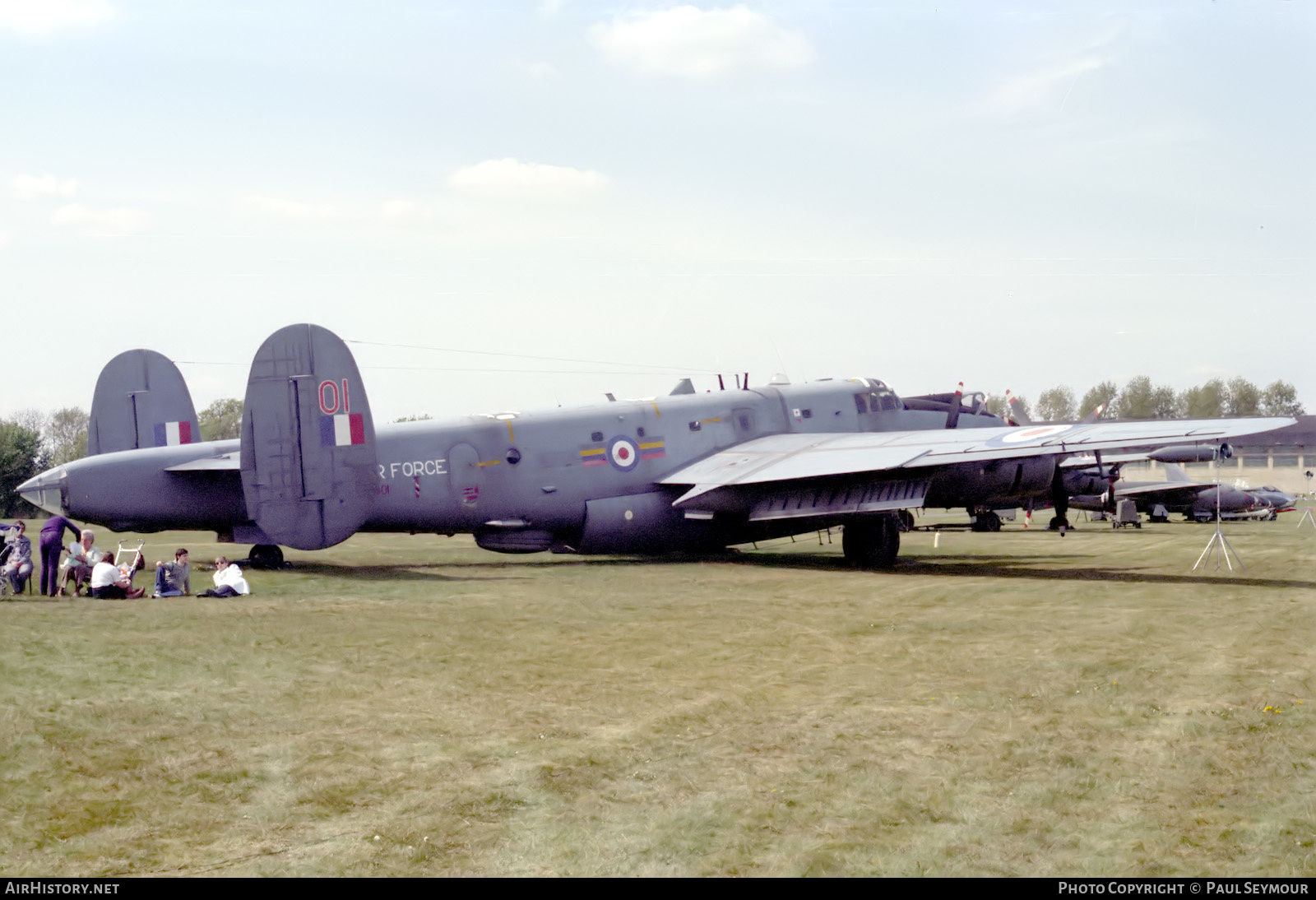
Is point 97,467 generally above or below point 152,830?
above

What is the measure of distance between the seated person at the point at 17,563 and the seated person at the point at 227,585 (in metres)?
3.15

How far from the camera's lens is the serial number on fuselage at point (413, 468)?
77.3 ft

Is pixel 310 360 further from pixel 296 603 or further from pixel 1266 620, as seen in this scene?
pixel 1266 620

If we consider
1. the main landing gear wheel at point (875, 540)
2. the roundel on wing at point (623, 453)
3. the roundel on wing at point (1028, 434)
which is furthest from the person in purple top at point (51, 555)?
the roundel on wing at point (1028, 434)

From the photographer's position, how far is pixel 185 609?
16.7 meters

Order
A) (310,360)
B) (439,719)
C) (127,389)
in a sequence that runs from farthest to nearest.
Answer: (127,389), (310,360), (439,719)

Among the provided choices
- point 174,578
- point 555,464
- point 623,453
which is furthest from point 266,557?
point 623,453

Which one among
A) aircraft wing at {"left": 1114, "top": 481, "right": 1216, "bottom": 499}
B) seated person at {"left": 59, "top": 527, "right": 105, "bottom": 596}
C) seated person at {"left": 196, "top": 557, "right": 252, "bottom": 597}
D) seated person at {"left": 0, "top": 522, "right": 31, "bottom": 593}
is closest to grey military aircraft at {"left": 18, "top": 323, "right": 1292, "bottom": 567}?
seated person at {"left": 0, "top": 522, "right": 31, "bottom": 593}

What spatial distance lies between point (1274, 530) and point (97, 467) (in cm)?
4237

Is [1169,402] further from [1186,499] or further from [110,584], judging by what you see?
[110,584]

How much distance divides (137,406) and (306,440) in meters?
8.79

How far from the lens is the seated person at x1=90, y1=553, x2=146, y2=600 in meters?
18.6

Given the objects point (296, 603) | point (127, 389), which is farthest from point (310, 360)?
point (127, 389)

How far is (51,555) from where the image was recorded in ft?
64.3
